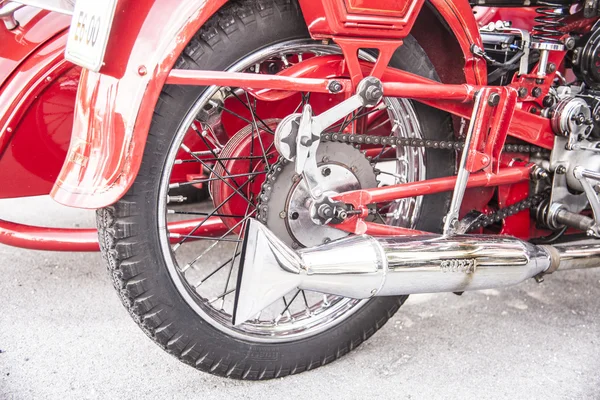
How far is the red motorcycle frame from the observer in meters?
1.55

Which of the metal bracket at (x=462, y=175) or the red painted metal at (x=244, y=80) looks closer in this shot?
the red painted metal at (x=244, y=80)

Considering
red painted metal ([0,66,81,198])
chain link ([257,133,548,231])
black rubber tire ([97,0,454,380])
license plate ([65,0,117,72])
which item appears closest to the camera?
license plate ([65,0,117,72])

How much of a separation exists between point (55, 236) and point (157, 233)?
39.3 inches

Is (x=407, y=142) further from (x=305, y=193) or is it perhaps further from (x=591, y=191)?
(x=591, y=191)

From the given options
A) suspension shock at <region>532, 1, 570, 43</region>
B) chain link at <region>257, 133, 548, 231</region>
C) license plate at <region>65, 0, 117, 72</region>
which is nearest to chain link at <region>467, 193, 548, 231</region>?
chain link at <region>257, 133, 548, 231</region>

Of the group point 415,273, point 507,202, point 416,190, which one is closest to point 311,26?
point 416,190

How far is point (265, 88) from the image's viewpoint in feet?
5.52

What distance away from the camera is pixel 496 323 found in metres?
2.48

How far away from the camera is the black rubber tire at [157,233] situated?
1638mm

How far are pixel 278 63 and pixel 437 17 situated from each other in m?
0.65

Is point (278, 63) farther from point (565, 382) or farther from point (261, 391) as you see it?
point (565, 382)

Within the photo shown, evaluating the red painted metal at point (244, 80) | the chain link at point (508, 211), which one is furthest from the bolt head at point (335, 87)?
the chain link at point (508, 211)

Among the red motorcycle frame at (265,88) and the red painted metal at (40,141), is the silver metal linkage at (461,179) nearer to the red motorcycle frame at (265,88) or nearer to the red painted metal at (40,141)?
the red motorcycle frame at (265,88)

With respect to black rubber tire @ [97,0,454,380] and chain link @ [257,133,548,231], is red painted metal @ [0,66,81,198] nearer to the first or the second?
black rubber tire @ [97,0,454,380]
